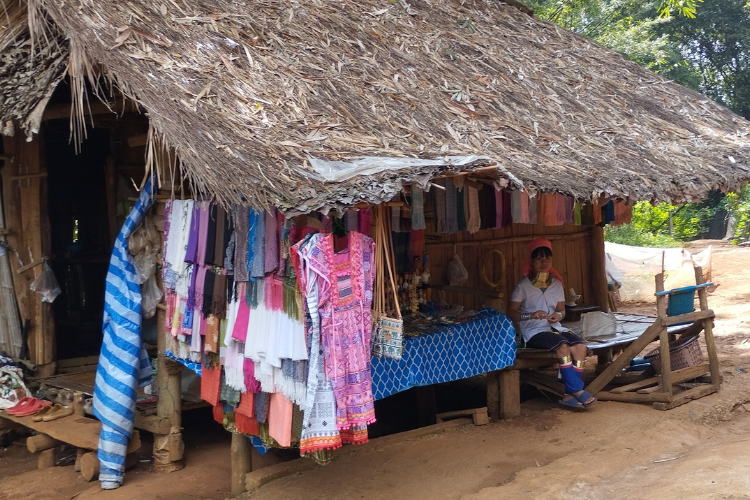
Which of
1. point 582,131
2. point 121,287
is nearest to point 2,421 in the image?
point 121,287

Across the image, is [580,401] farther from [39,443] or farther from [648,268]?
[648,268]

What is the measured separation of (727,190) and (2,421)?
7.16 meters

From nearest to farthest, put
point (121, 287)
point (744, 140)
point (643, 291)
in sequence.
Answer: point (121, 287) < point (744, 140) < point (643, 291)

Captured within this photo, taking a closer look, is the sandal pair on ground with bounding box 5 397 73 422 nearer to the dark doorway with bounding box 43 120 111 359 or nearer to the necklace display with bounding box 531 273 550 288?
the dark doorway with bounding box 43 120 111 359

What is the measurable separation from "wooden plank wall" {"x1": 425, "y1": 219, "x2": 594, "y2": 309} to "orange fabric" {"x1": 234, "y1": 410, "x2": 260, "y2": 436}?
2.83m

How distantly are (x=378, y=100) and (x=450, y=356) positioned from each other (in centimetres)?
220

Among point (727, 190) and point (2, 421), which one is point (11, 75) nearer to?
point (2, 421)

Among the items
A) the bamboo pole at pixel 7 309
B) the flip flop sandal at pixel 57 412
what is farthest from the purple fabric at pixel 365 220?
the bamboo pole at pixel 7 309

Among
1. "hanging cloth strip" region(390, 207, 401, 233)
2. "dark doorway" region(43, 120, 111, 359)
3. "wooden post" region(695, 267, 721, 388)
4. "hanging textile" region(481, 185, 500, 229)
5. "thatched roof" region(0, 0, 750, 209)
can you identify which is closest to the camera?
"thatched roof" region(0, 0, 750, 209)

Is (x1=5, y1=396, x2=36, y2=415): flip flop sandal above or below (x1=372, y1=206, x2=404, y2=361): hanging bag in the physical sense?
below

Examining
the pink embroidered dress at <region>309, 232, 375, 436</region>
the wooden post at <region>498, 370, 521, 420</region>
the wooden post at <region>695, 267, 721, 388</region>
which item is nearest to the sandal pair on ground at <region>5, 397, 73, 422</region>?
the pink embroidered dress at <region>309, 232, 375, 436</region>

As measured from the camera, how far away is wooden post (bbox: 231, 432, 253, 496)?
538 cm

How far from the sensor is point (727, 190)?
654 cm

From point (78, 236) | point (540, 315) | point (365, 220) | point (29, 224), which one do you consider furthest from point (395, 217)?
point (78, 236)
